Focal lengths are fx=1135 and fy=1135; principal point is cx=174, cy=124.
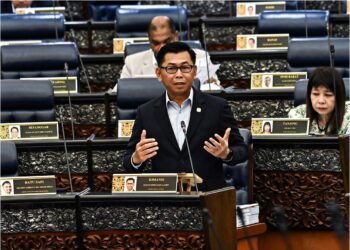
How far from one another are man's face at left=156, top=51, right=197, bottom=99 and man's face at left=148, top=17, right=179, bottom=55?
1.63 metres

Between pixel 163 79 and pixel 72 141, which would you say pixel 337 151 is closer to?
pixel 163 79

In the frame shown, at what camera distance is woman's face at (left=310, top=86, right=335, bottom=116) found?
5004 millimetres

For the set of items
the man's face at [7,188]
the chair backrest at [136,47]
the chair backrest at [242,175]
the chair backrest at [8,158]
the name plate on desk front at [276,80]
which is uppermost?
the chair backrest at [136,47]

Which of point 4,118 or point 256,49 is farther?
point 256,49

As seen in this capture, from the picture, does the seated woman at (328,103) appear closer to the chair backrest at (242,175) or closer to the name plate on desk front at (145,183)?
the chair backrest at (242,175)

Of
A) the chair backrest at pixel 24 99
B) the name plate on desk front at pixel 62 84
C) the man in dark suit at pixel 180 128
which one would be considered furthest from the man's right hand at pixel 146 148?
the name plate on desk front at pixel 62 84

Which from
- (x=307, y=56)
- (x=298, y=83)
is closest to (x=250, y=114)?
(x=298, y=83)

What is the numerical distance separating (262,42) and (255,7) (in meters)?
1.04

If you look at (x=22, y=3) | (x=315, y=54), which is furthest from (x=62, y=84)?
(x=22, y=3)

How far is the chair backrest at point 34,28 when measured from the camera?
775cm

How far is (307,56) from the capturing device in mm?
6609

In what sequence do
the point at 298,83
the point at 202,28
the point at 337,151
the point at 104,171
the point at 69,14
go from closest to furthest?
Result: the point at 337,151
the point at 104,171
the point at 298,83
the point at 202,28
the point at 69,14

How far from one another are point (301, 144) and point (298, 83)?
0.72m

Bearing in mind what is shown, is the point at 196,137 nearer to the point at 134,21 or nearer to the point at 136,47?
the point at 136,47
